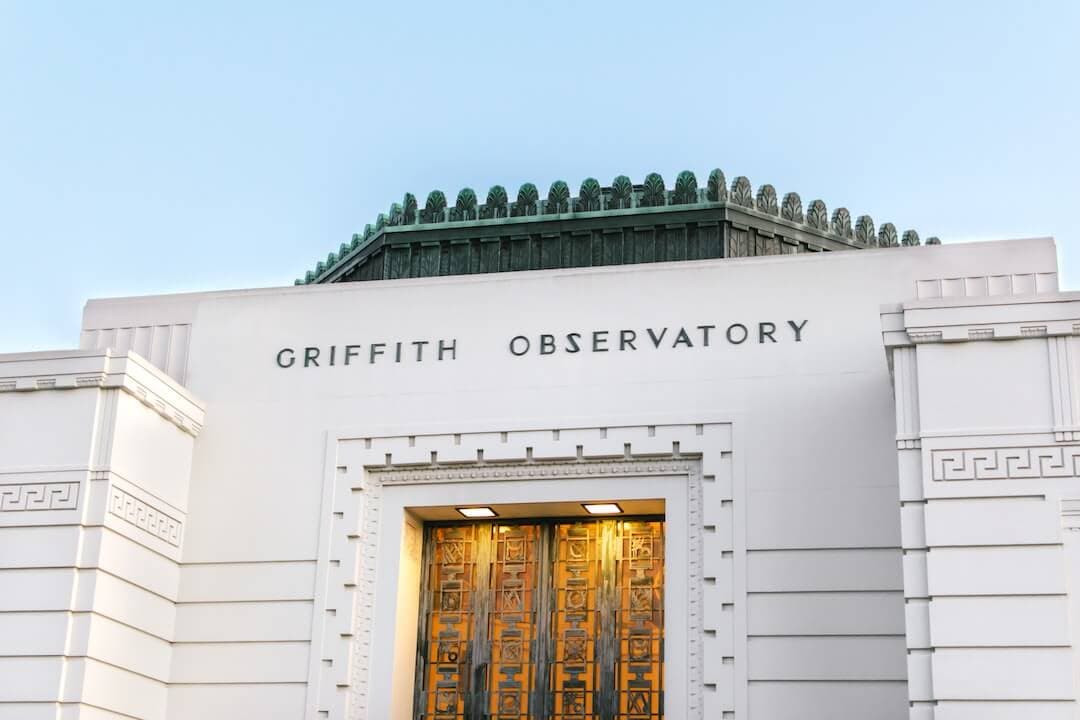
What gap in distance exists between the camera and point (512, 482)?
1367 centimetres

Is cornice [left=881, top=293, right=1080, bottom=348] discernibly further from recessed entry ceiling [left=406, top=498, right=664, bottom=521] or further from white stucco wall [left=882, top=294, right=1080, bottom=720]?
recessed entry ceiling [left=406, top=498, right=664, bottom=521]

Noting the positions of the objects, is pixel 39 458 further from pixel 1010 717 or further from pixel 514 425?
pixel 1010 717

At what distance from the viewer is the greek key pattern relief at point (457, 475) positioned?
13180mm

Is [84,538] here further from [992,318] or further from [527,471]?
[992,318]

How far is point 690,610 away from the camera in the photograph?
12875mm

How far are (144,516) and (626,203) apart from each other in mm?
5228

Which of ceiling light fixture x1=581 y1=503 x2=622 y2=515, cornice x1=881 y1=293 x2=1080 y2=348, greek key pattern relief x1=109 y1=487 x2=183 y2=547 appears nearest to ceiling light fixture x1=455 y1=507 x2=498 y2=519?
ceiling light fixture x1=581 y1=503 x2=622 y2=515

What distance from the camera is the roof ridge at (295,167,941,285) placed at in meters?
15.5

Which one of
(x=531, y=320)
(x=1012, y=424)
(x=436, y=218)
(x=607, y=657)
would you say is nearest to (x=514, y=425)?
(x=531, y=320)

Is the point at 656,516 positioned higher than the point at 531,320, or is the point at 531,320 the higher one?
the point at 531,320

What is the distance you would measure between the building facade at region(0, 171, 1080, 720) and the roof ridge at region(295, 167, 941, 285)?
982mm

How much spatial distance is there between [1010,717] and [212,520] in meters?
6.66

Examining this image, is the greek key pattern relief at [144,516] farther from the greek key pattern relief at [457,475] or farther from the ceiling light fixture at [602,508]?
the ceiling light fixture at [602,508]

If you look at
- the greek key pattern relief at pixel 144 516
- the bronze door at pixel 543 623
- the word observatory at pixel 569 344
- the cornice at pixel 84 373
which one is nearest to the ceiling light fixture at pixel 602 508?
the bronze door at pixel 543 623
